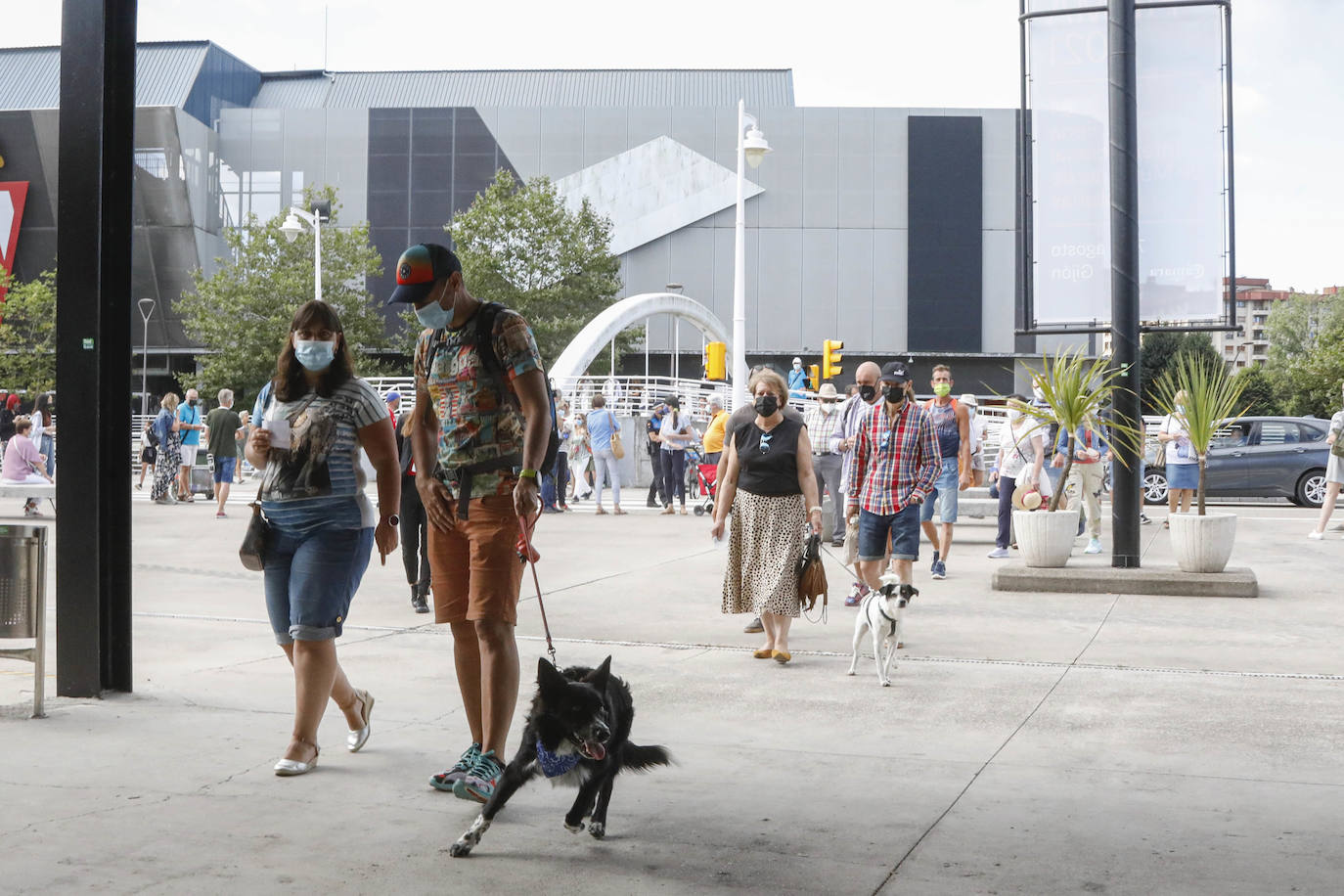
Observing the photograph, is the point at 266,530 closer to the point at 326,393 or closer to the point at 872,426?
the point at 326,393

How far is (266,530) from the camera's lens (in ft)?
16.3

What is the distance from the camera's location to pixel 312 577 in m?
4.87

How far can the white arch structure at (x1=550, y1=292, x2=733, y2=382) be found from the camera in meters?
35.5

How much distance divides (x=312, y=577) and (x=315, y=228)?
38483 mm

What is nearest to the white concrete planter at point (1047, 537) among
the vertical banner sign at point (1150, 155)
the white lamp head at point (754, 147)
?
the vertical banner sign at point (1150, 155)

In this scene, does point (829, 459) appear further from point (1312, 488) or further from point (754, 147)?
point (754, 147)

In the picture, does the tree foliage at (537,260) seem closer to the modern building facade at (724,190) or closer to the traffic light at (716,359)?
the modern building facade at (724,190)

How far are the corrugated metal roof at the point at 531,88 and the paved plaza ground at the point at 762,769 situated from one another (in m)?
54.7

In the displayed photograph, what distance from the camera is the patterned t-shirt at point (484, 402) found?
15.1 ft

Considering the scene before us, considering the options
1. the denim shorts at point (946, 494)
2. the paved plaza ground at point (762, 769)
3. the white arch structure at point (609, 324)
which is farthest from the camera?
the white arch structure at point (609, 324)

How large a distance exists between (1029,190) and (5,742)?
389 inches

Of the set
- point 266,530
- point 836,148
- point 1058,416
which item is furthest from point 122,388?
point 836,148

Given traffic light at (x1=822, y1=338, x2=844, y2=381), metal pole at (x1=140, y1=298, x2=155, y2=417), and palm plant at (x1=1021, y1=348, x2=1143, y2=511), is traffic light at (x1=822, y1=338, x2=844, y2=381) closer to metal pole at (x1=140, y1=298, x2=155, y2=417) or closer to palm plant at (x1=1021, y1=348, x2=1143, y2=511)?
palm plant at (x1=1021, y1=348, x2=1143, y2=511)

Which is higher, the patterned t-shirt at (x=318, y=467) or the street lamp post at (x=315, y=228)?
the street lamp post at (x=315, y=228)
